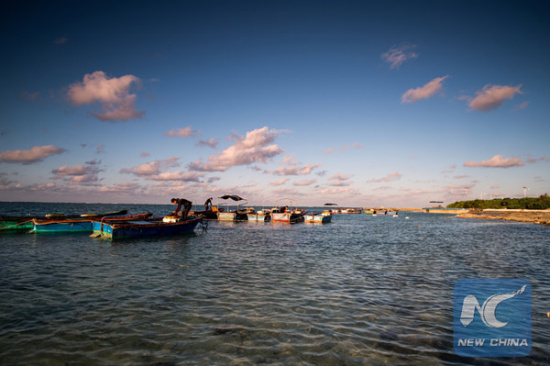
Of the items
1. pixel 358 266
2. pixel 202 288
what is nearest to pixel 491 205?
pixel 358 266

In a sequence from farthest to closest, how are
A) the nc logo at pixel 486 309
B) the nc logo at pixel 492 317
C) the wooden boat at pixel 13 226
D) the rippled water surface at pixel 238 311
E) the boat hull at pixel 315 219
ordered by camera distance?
the boat hull at pixel 315 219 < the wooden boat at pixel 13 226 < the nc logo at pixel 486 309 < the nc logo at pixel 492 317 < the rippled water surface at pixel 238 311

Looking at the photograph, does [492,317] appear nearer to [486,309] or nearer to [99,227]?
[486,309]

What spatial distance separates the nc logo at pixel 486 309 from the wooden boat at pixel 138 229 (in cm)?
3040

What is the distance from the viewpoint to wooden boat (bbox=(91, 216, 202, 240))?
1150 inches

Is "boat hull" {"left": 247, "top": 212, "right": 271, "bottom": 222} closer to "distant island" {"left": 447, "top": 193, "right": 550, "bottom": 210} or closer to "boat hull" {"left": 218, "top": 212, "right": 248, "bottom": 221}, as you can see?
"boat hull" {"left": 218, "top": 212, "right": 248, "bottom": 221}

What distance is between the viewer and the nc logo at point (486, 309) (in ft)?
28.7

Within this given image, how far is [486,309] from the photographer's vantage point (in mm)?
10102

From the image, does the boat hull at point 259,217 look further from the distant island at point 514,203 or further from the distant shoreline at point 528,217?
the distant island at point 514,203

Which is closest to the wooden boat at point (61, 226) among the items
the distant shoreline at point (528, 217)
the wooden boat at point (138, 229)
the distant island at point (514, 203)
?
the wooden boat at point (138, 229)

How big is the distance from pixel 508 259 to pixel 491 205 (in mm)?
162637

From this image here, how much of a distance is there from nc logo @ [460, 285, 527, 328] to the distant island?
137 m

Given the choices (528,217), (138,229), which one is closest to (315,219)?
(138,229)

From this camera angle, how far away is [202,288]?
11.9 m

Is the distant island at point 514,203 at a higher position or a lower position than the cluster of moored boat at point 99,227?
higher
